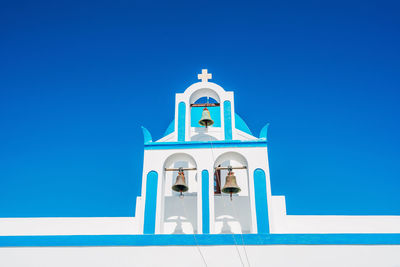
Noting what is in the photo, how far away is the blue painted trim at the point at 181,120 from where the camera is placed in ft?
19.1

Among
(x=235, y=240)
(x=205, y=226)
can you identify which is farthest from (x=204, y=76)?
(x=235, y=240)

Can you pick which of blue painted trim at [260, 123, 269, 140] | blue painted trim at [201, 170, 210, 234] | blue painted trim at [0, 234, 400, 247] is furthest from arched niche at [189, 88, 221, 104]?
blue painted trim at [0, 234, 400, 247]

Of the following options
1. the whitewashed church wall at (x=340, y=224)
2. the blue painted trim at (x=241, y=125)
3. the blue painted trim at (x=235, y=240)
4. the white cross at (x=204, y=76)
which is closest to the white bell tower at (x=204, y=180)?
the white cross at (x=204, y=76)

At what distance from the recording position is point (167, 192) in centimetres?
652

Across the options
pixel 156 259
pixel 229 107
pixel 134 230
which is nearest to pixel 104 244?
pixel 156 259

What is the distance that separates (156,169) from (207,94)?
1910mm

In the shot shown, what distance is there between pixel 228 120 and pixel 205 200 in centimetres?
163

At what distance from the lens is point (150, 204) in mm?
4793

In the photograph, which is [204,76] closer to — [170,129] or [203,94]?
[203,94]

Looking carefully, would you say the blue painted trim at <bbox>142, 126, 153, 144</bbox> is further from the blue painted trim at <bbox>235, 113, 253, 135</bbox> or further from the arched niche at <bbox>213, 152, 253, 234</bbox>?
the blue painted trim at <bbox>235, 113, 253, 135</bbox>

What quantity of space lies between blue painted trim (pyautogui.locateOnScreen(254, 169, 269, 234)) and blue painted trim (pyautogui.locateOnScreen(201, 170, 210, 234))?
669mm

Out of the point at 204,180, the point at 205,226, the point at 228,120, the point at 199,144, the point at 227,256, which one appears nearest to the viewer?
the point at 227,256

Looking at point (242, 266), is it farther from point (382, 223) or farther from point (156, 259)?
point (382, 223)

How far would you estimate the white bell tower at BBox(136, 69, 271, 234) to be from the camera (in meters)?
4.72
